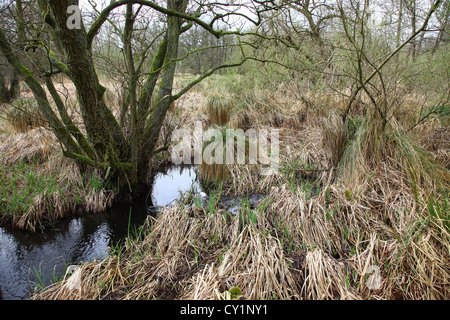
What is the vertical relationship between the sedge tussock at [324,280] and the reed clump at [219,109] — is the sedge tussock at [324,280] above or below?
below

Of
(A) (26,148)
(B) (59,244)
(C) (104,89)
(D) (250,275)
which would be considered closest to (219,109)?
(C) (104,89)

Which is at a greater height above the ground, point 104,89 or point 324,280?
point 104,89

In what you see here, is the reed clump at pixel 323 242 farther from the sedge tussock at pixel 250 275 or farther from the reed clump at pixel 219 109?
the reed clump at pixel 219 109

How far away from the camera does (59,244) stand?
3.45 m

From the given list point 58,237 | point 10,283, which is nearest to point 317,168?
point 58,237

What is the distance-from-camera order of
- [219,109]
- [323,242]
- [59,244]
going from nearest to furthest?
[323,242]
[59,244]
[219,109]

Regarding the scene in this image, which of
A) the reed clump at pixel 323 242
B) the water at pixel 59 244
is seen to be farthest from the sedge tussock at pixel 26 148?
the reed clump at pixel 323 242

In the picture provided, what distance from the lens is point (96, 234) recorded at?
3.70 m

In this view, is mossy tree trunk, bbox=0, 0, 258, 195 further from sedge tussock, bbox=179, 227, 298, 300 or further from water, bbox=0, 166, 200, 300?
sedge tussock, bbox=179, 227, 298, 300

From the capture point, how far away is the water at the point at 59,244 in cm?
286

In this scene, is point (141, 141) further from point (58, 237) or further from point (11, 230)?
point (11, 230)

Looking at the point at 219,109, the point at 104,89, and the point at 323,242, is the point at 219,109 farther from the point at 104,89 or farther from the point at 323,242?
the point at 323,242

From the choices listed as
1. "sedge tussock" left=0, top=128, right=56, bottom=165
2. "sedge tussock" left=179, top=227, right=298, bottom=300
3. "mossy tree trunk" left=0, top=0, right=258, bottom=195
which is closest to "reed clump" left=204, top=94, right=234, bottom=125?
"mossy tree trunk" left=0, top=0, right=258, bottom=195

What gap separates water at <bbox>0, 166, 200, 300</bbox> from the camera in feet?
→ 9.38
